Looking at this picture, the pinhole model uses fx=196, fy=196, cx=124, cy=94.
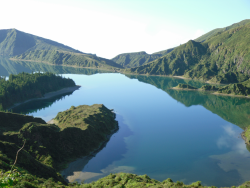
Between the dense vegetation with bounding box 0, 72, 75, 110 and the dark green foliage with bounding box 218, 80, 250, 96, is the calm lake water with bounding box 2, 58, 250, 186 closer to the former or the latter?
the dense vegetation with bounding box 0, 72, 75, 110

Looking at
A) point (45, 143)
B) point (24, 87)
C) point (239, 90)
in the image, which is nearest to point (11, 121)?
point (45, 143)

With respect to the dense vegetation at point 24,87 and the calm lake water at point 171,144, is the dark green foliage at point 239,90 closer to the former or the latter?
the calm lake water at point 171,144

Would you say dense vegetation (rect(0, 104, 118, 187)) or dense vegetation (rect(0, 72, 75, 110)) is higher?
dense vegetation (rect(0, 72, 75, 110))

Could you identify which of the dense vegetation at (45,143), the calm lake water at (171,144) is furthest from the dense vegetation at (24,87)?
the dense vegetation at (45,143)

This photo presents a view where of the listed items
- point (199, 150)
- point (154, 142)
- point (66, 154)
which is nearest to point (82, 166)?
point (66, 154)

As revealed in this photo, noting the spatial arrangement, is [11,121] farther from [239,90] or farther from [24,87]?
[239,90]

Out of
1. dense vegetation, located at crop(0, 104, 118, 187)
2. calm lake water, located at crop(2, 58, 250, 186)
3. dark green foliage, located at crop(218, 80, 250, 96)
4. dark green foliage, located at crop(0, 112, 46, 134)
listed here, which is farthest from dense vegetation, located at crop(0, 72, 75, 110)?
dark green foliage, located at crop(218, 80, 250, 96)
